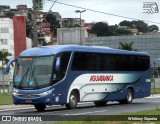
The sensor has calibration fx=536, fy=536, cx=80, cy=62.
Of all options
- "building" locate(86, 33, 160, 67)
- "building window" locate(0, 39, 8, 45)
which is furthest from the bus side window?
"building" locate(86, 33, 160, 67)

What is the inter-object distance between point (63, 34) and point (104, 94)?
45.2 m

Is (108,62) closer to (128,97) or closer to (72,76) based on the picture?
(128,97)

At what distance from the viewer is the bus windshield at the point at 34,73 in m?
24.7

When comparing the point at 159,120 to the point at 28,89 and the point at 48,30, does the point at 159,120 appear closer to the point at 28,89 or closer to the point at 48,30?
the point at 28,89

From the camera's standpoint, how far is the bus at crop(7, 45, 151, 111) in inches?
974

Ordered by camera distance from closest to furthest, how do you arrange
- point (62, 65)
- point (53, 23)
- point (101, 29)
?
point (62, 65) → point (101, 29) → point (53, 23)

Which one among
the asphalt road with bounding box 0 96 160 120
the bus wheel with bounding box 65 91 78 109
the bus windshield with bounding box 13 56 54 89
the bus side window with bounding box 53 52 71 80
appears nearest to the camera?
the asphalt road with bounding box 0 96 160 120

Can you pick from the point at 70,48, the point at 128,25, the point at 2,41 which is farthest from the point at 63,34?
the point at 128,25

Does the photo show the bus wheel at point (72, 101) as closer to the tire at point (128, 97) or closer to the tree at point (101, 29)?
the tire at point (128, 97)

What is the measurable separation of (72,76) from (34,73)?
7.13 ft

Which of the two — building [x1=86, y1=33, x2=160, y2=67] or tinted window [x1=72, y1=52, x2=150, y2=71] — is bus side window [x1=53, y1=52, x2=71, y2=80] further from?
building [x1=86, y1=33, x2=160, y2=67]

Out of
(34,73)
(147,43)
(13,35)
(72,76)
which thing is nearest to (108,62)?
(72,76)

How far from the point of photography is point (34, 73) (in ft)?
81.5

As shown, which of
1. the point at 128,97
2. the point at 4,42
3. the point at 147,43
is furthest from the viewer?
the point at 147,43
